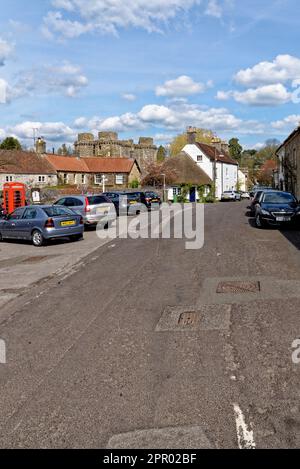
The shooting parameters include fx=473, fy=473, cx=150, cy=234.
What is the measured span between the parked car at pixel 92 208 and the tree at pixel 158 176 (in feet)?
121

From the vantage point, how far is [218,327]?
6.84 metres

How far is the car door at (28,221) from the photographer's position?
1780cm

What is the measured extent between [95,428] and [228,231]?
1568 centimetres

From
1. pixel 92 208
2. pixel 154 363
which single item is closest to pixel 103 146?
pixel 92 208

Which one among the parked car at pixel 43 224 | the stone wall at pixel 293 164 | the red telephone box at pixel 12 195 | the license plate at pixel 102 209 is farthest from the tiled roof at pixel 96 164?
the parked car at pixel 43 224

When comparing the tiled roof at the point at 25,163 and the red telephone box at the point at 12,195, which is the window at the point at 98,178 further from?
the red telephone box at the point at 12,195

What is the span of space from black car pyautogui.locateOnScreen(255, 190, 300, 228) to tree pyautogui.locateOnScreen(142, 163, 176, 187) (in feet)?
130

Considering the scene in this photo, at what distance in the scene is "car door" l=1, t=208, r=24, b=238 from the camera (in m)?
18.5

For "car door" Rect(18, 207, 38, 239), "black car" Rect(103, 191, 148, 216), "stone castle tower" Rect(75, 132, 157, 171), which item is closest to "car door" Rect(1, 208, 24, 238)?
"car door" Rect(18, 207, 38, 239)

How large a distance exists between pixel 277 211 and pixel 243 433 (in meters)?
15.7

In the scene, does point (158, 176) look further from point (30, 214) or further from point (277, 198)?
point (30, 214)

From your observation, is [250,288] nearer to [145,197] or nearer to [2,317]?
[2,317]

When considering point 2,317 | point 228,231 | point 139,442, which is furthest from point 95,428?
point 228,231

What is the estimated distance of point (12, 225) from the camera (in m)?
18.7
